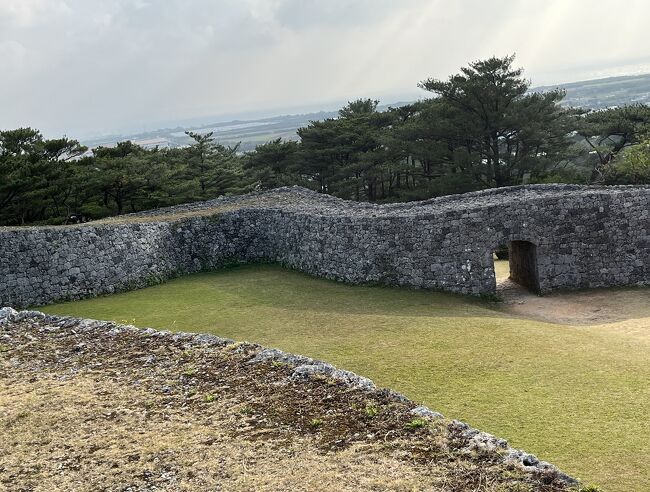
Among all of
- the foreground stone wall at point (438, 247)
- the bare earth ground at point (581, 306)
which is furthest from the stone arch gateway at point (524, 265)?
the bare earth ground at point (581, 306)

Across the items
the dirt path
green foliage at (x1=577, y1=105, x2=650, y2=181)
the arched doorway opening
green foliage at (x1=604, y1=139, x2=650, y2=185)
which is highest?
green foliage at (x1=577, y1=105, x2=650, y2=181)

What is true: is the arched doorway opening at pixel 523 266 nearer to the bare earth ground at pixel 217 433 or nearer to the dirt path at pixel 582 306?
the dirt path at pixel 582 306

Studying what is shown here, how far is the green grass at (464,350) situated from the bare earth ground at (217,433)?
4.33ft

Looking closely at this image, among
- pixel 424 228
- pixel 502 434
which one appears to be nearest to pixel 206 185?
pixel 424 228

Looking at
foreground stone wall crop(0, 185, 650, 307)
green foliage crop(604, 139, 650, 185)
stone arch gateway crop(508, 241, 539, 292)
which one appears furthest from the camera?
green foliage crop(604, 139, 650, 185)

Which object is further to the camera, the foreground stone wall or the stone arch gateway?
the stone arch gateway

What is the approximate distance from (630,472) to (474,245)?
29.4 feet

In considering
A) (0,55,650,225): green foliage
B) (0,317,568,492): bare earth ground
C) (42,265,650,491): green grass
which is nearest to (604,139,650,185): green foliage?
(0,55,650,225): green foliage

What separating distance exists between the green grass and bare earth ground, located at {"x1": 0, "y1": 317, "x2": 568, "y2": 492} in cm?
132

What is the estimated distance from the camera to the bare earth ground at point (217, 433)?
518 cm

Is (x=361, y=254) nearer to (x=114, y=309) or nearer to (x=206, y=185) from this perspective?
(x=114, y=309)

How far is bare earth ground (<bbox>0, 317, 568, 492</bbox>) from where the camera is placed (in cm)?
518

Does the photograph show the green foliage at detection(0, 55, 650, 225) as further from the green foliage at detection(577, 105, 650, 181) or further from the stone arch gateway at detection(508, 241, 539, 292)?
the stone arch gateway at detection(508, 241, 539, 292)

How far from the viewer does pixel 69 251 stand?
14922 mm
